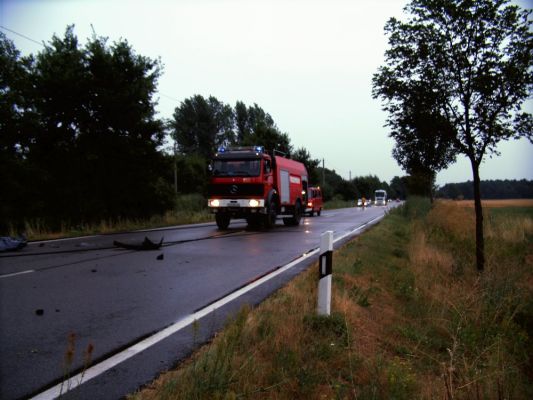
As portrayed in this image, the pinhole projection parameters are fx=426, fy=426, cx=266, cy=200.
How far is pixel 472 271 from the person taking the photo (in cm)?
830

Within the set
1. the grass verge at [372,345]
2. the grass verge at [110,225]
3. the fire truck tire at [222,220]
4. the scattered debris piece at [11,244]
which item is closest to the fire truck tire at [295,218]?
the fire truck tire at [222,220]

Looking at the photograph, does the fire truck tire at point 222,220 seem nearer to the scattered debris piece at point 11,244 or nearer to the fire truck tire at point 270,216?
the fire truck tire at point 270,216

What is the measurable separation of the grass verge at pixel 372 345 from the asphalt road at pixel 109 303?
15.3 inches

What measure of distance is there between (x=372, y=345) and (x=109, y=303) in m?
3.12

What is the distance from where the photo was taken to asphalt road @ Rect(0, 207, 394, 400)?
10.3ft

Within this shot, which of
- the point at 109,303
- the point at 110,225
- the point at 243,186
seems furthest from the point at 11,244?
the point at 243,186

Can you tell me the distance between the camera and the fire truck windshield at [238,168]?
15930mm

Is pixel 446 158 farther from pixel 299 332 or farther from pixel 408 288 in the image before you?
pixel 299 332

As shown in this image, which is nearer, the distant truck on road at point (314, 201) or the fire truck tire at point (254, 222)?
the fire truck tire at point (254, 222)

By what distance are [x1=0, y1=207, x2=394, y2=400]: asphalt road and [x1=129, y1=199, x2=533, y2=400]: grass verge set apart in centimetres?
39

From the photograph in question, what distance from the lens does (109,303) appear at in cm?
518

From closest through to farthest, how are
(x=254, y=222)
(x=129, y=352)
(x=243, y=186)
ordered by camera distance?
(x=129, y=352), (x=243, y=186), (x=254, y=222)

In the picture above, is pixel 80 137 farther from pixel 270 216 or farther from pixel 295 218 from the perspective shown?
pixel 295 218

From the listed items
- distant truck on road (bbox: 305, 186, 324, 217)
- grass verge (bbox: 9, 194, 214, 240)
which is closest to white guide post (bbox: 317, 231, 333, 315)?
grass verge (bbox: 9, 194, 214, 240)
